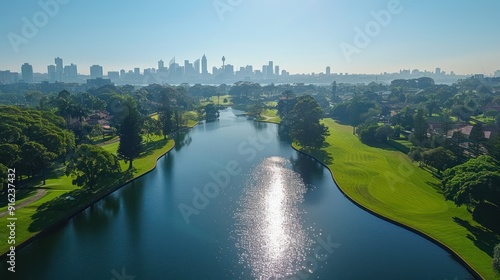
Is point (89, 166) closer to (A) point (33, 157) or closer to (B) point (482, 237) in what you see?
(A) point (33, 157)

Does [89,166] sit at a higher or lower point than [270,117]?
lower

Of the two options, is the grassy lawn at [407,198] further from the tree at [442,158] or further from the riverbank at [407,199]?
the tree at [442,158]

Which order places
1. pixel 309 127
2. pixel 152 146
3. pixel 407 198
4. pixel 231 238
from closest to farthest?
pixel 231 238
pixel 407 198
pixel 309 127
pixel 152 146

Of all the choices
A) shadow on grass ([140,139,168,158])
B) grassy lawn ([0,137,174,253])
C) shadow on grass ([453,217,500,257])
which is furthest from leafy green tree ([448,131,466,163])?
shadow on grass ([140,139,168,158])

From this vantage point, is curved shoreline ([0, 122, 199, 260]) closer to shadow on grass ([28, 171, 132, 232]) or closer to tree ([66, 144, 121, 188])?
shadow on grass ([28, 171, 132, 232])

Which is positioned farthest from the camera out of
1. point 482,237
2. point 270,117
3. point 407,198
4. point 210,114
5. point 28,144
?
point 210,114

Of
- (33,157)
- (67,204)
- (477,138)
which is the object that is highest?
(477,138)

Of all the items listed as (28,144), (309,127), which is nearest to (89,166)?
(28,144)
